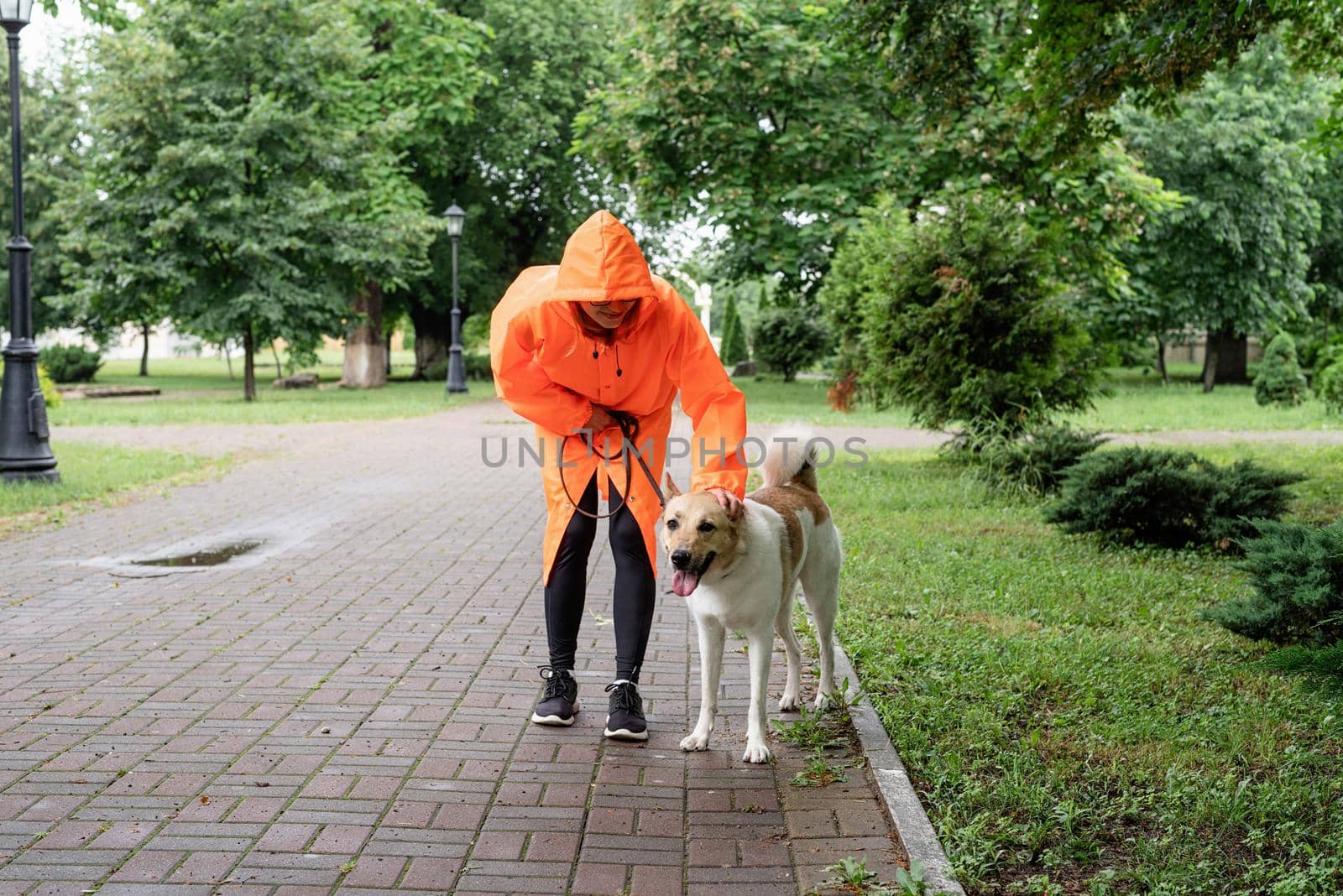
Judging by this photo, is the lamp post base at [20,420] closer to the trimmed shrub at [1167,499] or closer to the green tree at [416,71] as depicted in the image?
the trimmed shrub at [1167,499]

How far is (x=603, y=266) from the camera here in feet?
14.2

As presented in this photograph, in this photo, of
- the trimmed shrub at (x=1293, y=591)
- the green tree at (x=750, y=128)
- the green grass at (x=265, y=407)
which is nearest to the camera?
the trimmed shrub at (x=1293, y=591)

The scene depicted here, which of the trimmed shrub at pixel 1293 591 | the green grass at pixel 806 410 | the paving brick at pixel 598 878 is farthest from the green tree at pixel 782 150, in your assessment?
the paving brick at pixel 598 878

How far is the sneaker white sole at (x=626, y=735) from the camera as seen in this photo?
184 inches

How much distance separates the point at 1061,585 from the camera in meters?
7.34

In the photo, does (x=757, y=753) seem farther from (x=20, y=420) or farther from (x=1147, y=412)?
(x=1147, y=412)

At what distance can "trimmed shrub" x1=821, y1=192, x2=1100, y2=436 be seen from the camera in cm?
1293

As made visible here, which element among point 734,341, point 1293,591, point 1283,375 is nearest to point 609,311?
point 1293,591

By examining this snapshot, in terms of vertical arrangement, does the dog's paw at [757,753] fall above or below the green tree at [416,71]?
below

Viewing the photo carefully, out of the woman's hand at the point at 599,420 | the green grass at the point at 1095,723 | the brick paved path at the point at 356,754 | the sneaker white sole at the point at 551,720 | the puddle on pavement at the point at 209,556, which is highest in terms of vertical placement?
the woman's hand at the point at 599,420

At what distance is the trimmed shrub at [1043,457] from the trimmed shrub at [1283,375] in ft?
50.6

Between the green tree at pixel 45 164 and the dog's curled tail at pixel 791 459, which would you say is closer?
the dog's curled tail at pixel 791 459

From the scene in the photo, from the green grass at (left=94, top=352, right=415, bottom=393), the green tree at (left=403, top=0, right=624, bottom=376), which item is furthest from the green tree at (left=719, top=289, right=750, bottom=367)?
the green grass at (left=94, top=352, right=415, bottom=393)

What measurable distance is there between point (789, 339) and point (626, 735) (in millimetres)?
34229
